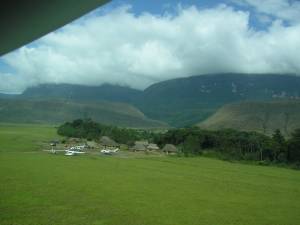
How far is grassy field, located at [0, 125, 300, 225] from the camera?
13.3 m

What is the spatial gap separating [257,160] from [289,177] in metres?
9.98

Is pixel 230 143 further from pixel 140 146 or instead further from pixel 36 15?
pixel 36 15

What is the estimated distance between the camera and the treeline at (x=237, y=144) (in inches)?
1484

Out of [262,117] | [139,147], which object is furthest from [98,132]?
[262,117]

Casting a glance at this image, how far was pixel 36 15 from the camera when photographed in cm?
395

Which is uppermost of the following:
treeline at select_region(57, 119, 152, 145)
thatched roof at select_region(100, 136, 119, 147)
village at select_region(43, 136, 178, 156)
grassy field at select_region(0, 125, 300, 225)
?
treeline at select_region(57, 119, 152, 145)

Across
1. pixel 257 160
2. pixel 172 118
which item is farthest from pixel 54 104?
pixel 257 160

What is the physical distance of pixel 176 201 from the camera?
54.0 feet

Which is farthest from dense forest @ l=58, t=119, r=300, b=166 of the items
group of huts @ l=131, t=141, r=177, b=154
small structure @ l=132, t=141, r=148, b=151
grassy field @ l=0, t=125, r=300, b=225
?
grassy field @ l=0, t=125, r=300, b=225

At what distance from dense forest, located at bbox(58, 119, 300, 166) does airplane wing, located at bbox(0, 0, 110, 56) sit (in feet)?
113

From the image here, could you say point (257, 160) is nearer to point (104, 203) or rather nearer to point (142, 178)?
point (142, 178)

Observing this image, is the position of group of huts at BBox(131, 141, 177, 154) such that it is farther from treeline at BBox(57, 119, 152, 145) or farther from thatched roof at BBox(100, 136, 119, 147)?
thatched roof at BBox(100, 136, 119, 147)

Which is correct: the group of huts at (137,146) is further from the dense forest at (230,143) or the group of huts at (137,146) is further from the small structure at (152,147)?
the dense forest at (230,143)

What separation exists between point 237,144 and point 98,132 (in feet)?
74.8
